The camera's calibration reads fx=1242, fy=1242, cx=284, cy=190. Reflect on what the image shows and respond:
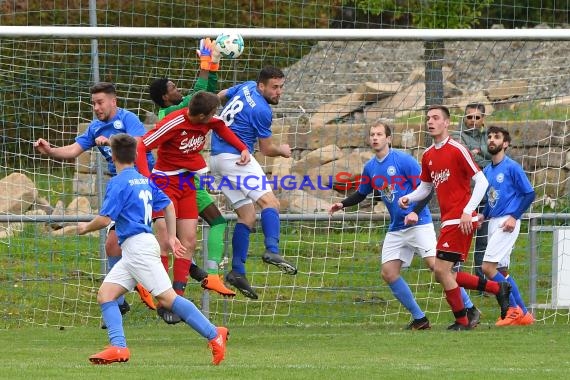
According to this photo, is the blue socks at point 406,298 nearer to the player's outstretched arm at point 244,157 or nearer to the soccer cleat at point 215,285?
the soccer cleat at point 215,285

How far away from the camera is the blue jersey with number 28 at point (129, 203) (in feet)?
31.3

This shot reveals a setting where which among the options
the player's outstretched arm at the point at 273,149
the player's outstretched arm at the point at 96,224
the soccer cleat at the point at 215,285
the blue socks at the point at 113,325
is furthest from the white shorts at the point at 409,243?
the player's outstretched arm at the point at 96,224

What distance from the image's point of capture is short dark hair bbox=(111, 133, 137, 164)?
9.58 meters

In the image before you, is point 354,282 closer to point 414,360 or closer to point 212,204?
point 212,204

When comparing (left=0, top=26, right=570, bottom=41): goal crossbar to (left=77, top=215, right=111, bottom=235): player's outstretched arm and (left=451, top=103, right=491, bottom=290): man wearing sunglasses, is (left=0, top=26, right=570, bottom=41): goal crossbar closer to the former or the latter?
(left=451, top=103, right=491, bottom=290): man wearing sunglasses

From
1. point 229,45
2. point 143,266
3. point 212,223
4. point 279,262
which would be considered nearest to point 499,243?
point 279,262

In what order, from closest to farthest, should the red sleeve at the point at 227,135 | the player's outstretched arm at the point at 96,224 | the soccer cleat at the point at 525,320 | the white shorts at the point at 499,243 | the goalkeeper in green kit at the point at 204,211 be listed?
the player's outstretched arm at the point at 96,224 < the red sleeve at the point at 227,135 < the goalkeeper in green kit at the point at 204,211 < the white shorts at the point at 499,243 < the soccer cleat at the point at 525,320

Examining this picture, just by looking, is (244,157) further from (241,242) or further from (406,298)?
(406,298)

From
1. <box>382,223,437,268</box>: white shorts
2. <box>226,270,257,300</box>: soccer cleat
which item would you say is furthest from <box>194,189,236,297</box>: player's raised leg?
<box>382,223,437,268</box>: white shorts

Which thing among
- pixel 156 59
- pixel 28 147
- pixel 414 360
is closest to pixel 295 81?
pixel 156 59

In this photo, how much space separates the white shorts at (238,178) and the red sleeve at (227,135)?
0.17 meters

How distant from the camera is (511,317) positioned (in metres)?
13.3

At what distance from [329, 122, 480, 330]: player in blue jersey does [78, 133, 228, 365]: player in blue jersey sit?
358 cm

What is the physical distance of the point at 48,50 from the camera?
49.1 ft
